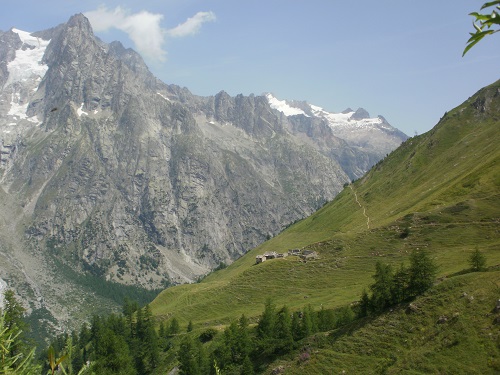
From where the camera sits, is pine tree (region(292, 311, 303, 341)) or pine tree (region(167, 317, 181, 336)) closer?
pine tree (region(292, 311, 303, 341))

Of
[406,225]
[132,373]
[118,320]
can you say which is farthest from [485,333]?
[118,320]

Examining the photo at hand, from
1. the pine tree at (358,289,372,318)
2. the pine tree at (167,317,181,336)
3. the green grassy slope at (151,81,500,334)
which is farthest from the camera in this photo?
the pine tree at (167,317,181,336)

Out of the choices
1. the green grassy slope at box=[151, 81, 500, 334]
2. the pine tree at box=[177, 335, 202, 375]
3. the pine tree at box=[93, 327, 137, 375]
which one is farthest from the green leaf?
the green grassy slope at box=[151, 81, 500, 334]

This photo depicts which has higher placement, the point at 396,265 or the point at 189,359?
the point at 189,359

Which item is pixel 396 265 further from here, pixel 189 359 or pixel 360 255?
pixel 189 359

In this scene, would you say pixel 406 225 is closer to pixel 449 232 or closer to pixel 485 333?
pixel 449 232

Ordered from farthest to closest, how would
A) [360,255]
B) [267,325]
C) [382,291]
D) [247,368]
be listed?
[360,255] < [267,325] < [382,291] < [247,368]

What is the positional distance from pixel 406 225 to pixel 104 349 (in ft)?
360

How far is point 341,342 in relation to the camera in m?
77.2

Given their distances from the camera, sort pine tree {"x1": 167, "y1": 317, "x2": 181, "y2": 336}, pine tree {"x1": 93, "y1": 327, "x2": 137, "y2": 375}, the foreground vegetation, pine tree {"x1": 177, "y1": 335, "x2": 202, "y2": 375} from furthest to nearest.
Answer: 1. pine tree {"x1": 167, "y1": 317, "x2": 181, "y2": 336}
2. pine tree {"x1": 177, "y1": 335, "x2": 202, "y2": 375}
3. pine tree {"x1": 93, "y1": 327, "x2": 137, "y2": 375}
4. the foreground vegetation

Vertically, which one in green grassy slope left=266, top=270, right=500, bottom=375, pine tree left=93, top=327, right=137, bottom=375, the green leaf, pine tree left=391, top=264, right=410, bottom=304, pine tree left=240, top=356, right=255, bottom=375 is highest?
the green leaf

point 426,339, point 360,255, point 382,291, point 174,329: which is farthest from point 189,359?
point 360,255

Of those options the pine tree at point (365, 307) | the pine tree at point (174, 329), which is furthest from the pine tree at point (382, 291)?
the pine tree at point (174, 329)

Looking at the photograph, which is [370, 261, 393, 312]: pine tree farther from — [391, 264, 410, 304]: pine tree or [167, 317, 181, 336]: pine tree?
[167, 317, 181, 336]: pine tree
